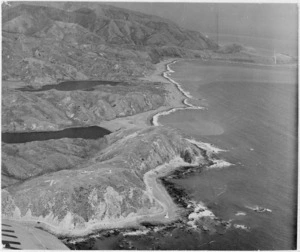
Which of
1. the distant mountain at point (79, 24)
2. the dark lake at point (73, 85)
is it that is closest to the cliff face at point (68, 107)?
the dark lake at point (73, 85)

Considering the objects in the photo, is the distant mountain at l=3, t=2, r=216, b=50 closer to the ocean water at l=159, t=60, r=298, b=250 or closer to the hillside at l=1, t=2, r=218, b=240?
the hillside at l=1, t=2, r=218, b=240

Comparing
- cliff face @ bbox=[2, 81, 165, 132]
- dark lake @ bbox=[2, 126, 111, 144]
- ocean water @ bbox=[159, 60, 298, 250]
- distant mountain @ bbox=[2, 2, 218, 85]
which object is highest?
distant mountain @ bbox=[2, 2, 218, 85]

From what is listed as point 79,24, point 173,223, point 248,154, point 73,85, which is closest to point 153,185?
point 173,223

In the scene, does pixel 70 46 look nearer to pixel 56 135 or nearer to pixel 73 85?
pixel 73 85

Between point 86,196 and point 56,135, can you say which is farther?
point 56,135

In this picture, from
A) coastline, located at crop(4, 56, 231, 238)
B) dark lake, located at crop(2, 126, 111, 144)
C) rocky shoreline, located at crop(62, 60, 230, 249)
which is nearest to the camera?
rocky shoreline, located at crop(62, 60, 230, 249)

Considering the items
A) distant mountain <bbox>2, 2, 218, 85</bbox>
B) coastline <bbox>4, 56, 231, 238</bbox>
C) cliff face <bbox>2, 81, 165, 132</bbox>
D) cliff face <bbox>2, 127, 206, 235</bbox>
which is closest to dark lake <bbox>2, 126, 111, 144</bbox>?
cliff face <bbox>2, 81, 165, 132</bbox>
